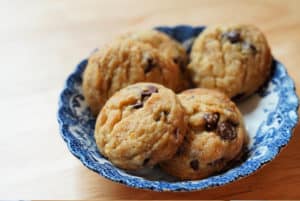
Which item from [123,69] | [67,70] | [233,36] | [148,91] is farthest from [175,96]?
[67,70]

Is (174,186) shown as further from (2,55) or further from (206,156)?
(2,55)

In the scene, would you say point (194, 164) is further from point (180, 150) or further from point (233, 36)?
point (233, 36)

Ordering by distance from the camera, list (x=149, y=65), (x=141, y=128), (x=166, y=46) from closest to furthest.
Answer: (x=141, y=128)
(x=149, y=65)
(x=166, y=46)

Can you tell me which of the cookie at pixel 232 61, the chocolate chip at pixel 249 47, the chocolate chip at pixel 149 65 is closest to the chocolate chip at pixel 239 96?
the cookie at pixel 232 61

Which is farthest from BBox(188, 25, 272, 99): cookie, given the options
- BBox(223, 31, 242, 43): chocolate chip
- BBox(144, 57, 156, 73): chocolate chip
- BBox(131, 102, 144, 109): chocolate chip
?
BBox(131, 102, 144, 109): chocolate chip

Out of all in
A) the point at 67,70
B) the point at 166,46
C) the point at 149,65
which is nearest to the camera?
the point at 149,65

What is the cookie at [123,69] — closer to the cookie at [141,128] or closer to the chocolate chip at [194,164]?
the cookie at [141,128]
